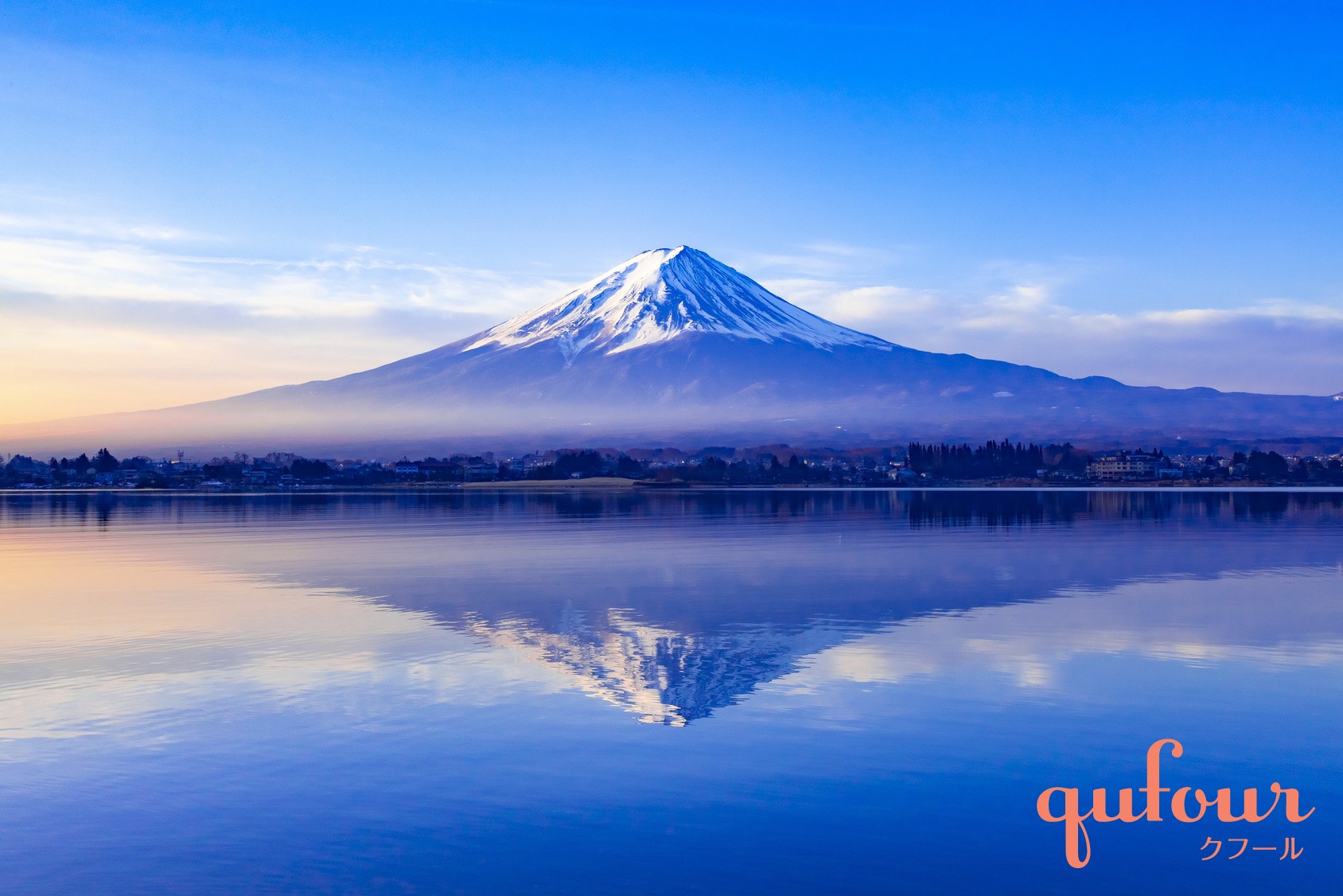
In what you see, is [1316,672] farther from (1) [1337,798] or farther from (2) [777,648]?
(2) [777,648]

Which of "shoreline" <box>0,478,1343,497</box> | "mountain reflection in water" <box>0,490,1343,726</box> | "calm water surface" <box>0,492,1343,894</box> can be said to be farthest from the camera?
"shoreline" <box>0,478,1343,497</box>

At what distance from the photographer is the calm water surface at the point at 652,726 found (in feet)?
34.2

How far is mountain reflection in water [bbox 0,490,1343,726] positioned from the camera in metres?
19.8

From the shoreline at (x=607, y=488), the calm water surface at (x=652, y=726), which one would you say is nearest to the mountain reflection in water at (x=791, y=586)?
the calm water surface at (x=652, y=726)

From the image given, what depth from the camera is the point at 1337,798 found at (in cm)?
1194

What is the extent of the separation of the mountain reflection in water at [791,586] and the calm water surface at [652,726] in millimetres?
190

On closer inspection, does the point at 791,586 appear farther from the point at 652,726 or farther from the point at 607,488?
the point at 607,488

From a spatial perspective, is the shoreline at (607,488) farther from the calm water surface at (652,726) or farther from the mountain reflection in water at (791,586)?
the calm water surface at (652,726)

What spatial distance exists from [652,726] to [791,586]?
16242 millimetres

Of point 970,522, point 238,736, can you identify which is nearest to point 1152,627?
point 238,736

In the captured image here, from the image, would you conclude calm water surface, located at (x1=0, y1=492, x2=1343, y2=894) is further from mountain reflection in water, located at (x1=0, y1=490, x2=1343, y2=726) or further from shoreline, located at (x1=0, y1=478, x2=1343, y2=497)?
shoreline, located at (x1=0, y1=478, x2=1343, y2=497)

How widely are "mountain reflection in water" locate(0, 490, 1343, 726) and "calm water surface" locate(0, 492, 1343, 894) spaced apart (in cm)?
19

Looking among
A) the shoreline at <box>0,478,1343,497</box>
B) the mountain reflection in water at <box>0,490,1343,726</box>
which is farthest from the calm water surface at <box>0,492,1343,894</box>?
the shoreline at <box>0,478,1343,497</box>

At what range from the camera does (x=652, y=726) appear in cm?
1504
